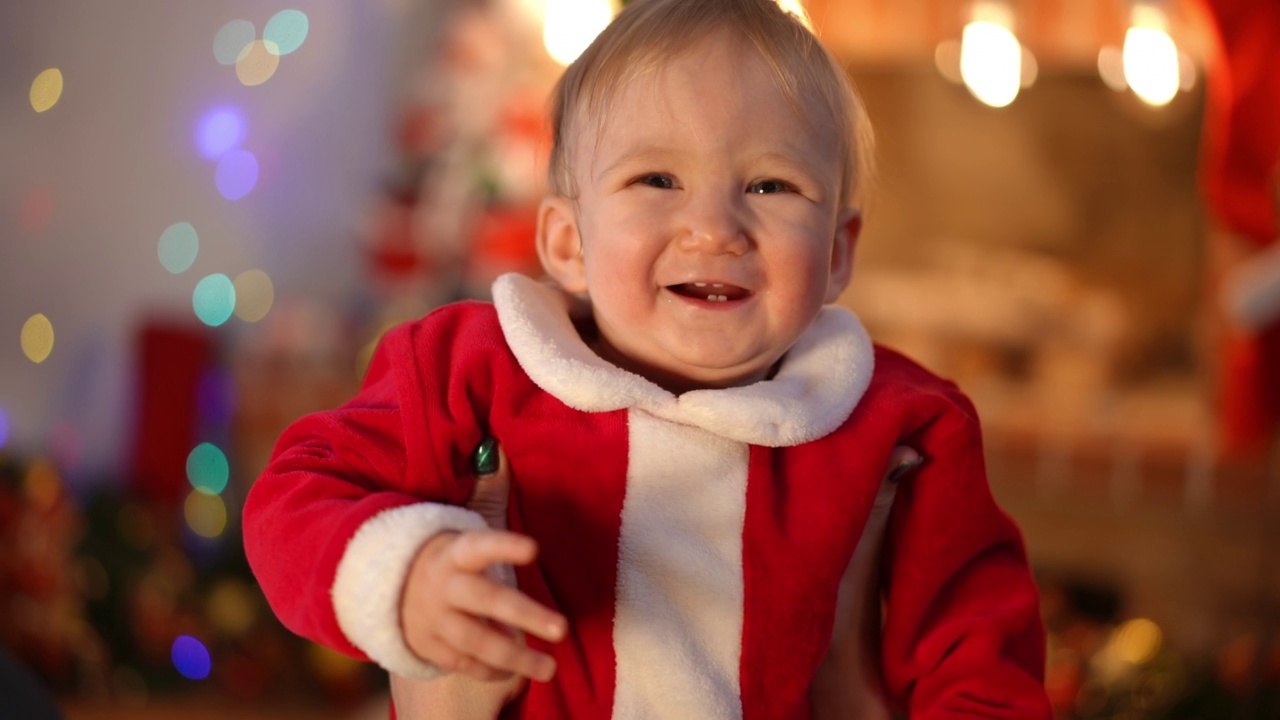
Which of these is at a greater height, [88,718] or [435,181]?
[435,181]

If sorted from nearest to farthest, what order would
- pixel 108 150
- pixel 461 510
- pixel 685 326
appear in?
1. pixel 461 510
2. pixel 685 326
3. pixel 108 150

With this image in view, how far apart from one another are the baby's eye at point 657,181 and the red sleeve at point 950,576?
10.9 inches

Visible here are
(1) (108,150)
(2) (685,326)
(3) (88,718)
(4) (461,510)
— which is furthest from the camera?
(1) (108,150)

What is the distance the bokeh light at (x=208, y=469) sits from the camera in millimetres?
2947

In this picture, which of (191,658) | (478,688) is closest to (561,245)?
(478,688)

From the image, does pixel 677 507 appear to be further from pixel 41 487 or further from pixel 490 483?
pixel 41 487

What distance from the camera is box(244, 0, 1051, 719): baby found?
83cm

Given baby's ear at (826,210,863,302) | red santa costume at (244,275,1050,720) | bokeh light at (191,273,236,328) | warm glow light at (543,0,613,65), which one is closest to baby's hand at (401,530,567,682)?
red santa costume at (244,275,1050,720)

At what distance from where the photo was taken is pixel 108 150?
9.43 feet

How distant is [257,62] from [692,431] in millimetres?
2767

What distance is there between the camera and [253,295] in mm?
3320

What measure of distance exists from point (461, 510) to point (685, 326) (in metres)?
0.23

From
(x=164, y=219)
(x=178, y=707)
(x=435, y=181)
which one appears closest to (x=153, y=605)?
(x=178, y=707)

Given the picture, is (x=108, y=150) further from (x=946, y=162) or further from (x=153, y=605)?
(x=946, y=162)
